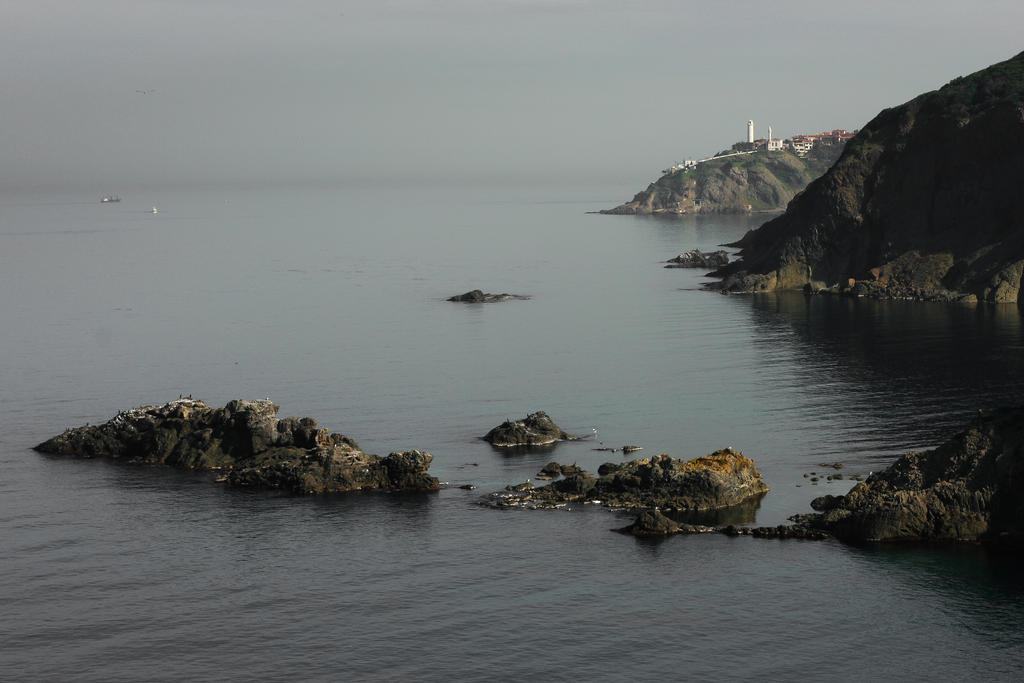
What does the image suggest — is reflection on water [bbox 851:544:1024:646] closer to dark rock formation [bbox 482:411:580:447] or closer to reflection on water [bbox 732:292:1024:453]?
reflection on water [bbox 732:292:1024:453]

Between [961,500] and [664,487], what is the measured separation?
720 inches

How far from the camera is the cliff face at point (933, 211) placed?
575 feet

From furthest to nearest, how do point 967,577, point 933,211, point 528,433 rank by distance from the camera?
point 933,211, point 528,433, point 967,577

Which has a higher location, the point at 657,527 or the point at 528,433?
the point at 528,433

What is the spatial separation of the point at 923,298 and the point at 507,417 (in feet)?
312

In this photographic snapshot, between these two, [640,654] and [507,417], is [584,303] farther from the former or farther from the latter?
[640,654]

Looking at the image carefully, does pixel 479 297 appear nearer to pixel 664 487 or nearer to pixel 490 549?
pixel 664 487

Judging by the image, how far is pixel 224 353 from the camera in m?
141

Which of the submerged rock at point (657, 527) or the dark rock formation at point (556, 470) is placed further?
the dark rock formation at point (556, 470)

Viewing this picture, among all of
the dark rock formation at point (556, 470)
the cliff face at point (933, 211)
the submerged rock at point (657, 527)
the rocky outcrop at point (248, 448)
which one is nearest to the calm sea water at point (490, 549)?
the submerged rock at point (657, 527)

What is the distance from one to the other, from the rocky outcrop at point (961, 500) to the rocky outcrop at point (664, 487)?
682 cm

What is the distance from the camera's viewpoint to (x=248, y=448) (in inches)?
3506

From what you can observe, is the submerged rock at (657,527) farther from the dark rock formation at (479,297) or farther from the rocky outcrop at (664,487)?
the dark rock formation at (479,297)

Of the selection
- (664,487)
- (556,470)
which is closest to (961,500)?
(664,487)
